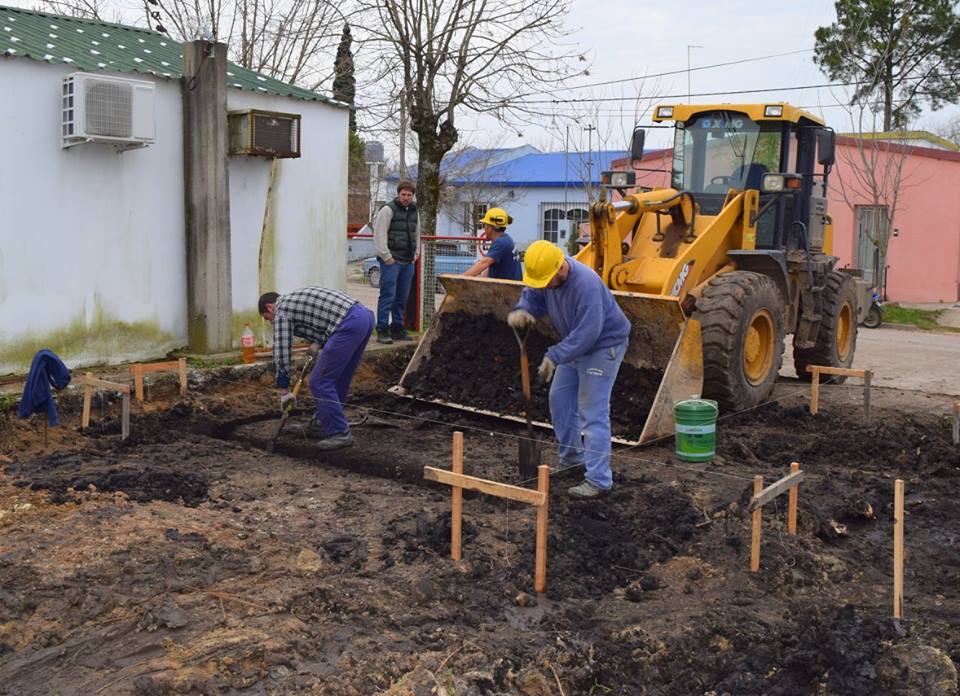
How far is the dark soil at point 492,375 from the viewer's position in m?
8.53

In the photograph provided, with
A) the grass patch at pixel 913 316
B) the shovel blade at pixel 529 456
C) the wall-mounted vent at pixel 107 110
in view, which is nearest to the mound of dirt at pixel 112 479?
the shovel blade at pixel 529 456

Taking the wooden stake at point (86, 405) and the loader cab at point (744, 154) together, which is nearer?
the wooden stake at point (86, 405)

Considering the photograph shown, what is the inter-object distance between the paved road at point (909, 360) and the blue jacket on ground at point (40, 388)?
812 cm

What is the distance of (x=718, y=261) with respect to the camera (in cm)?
961

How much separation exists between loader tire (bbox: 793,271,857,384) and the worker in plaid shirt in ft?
17.2

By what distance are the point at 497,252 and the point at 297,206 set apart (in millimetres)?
2880

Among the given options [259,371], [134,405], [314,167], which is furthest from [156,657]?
[314,167]

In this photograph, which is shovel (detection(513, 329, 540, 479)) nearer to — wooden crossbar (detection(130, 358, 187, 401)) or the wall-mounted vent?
wooden crossbar (detection(130, 358, 187, 401))

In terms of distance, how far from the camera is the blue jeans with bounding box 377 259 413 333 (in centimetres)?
1171

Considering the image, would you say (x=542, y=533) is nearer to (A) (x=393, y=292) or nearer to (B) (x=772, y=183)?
(B) (x=772, y=183)

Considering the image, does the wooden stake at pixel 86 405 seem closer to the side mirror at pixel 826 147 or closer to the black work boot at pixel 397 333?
the black work boot at pixel 397 333

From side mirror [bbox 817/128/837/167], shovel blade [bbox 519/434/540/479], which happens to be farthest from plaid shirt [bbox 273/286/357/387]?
side mirror [bbox 817/128/837/167]

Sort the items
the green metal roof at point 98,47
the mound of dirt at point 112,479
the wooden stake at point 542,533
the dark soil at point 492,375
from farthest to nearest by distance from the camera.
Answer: the green metal roof at point 98,47 < the dark soil at point 492,375 < the mound of dirt at point 112,479 < the wooden stake at point 542,533

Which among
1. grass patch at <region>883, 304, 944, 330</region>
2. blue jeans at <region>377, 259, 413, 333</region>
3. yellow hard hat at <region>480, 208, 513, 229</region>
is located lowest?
grass patch at <region>883, 304, 944, 330</region>
